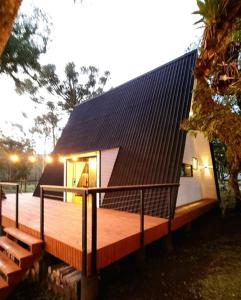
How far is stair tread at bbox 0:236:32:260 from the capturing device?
3.35m

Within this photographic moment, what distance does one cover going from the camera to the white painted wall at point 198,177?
6.80m

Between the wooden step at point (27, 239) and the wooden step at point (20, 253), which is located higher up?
the wooden step at point (27, 239)

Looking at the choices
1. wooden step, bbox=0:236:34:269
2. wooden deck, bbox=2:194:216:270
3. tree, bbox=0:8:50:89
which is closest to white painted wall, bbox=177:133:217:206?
wooden deck, bbox=2:194:216:270

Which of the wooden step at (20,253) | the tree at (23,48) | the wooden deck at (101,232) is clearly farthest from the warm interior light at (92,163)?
the tree at (23,48)

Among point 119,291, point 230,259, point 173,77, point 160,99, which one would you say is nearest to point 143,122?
point 160,99

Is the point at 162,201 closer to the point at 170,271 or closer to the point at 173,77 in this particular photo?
the point at 170,271

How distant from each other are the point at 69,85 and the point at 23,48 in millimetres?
10099

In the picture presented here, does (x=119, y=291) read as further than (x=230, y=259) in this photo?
No

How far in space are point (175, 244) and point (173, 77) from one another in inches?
207

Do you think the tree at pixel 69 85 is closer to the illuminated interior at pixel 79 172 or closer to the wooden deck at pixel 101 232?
the illuminated interior at pixel 79 172

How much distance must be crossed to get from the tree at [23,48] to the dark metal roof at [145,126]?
389 cm

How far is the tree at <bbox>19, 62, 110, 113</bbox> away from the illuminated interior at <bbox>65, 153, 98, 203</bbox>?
1089 centimetres

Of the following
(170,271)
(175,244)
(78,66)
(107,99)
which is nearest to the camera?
(170,271)

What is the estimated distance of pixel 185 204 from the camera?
6.76 metres
